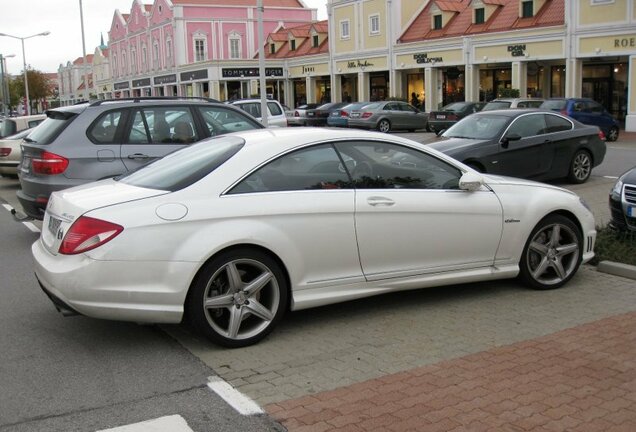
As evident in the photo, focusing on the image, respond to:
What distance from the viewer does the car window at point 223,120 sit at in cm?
953

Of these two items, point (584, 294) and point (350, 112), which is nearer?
point (584, 294)

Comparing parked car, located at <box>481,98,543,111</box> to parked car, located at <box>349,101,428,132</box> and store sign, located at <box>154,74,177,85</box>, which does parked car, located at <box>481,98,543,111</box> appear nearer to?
parked car, located at <box>349,101,428,132</box>

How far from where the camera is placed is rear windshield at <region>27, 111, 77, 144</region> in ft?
29.0

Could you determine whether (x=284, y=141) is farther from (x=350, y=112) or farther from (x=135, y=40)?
(x=135, y=40)

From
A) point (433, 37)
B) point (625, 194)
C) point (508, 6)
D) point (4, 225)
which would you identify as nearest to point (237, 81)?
point (433, 37)

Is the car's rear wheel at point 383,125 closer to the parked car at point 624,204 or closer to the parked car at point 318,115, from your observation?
the parked car at point 318,115

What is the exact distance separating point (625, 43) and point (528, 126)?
67.1 ft

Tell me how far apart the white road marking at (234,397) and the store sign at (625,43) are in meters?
29.9

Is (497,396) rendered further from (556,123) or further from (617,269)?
(556,123)

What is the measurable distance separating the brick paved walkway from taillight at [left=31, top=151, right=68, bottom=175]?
560 cm

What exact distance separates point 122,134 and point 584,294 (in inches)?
228

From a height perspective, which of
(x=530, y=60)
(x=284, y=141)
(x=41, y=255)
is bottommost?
(x=41, y=255)

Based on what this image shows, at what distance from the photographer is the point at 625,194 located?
7.60 meters

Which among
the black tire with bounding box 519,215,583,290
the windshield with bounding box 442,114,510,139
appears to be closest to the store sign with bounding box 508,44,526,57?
the windshield with bounding box 442,114,510,139
